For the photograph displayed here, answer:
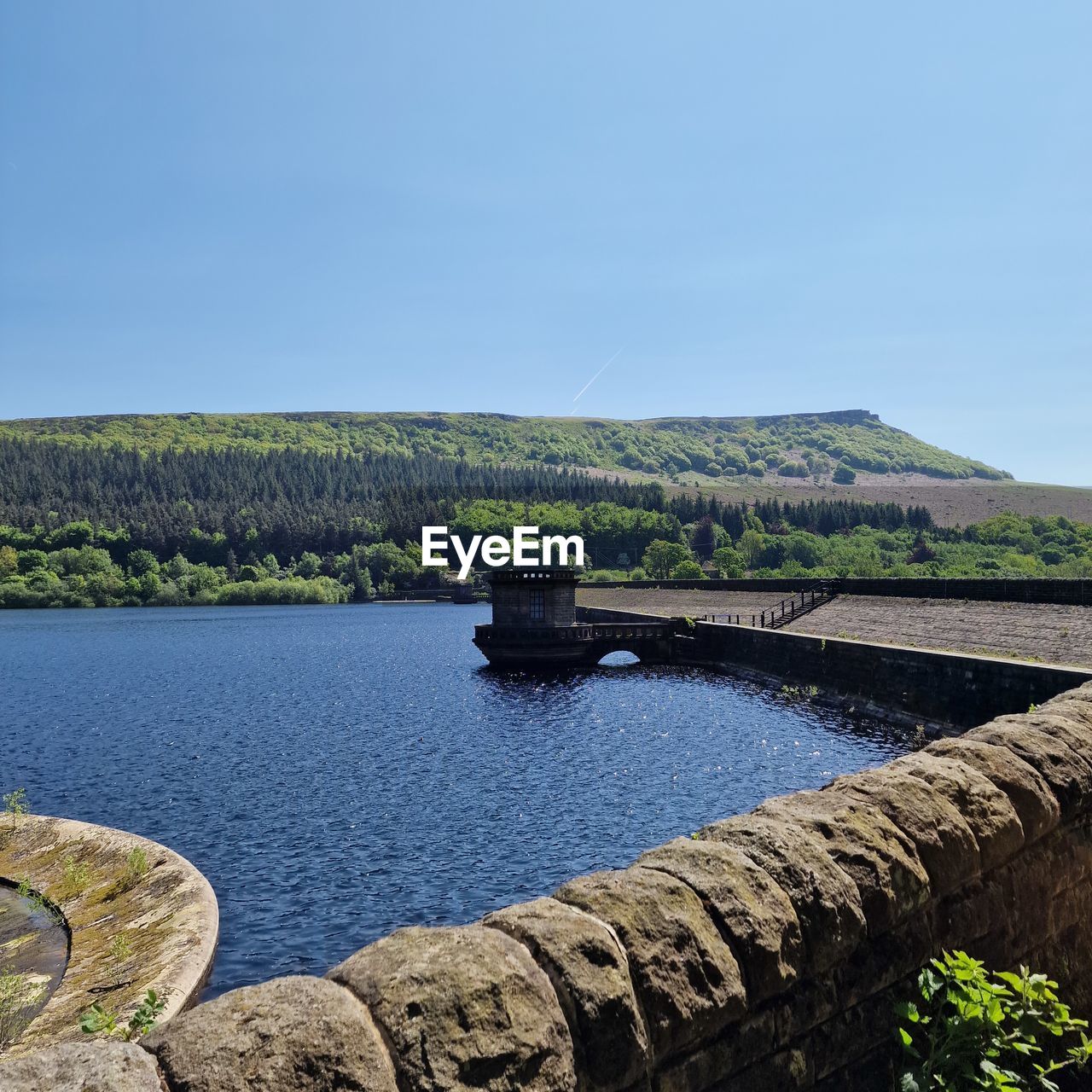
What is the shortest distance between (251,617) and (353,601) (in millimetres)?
50652

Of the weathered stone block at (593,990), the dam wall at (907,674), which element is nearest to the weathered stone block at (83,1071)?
the weathered stone block at (593,990)

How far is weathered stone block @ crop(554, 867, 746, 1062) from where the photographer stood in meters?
3.61

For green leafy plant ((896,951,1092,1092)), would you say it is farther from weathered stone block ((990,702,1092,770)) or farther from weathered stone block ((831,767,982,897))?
weathered stone block ((990,702,1092,770))

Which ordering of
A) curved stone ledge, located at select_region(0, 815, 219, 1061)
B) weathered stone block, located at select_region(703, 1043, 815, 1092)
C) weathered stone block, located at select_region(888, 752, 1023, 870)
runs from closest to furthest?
weathered stone block, located at select_region(703, 1043, 815, 1092)
weathered stone block, located at select_region(888, 752, 1023, 870)
curved stone ledge, located at select_region(0, 815, 219, 1061)

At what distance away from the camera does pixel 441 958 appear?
10.8ft

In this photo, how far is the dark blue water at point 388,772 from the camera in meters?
17.2

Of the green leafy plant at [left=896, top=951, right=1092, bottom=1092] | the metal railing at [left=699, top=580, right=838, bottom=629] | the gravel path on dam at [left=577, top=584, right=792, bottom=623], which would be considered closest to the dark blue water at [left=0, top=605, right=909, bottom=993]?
the metal railing at [left=699, top=580, right=838, bottom=629]

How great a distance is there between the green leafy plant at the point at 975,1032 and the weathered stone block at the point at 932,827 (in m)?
0.46

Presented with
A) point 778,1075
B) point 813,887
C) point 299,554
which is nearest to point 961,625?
point 813,887

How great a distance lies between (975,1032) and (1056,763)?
229cm

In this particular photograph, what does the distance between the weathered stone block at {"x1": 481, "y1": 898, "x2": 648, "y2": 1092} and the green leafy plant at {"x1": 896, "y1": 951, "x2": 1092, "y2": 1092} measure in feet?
4.77

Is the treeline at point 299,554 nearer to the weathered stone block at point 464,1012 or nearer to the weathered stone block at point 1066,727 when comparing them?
the weathered stone block at point 1066,727

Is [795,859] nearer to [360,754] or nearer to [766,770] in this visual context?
[766,770]

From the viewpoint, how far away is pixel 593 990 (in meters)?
3.42
